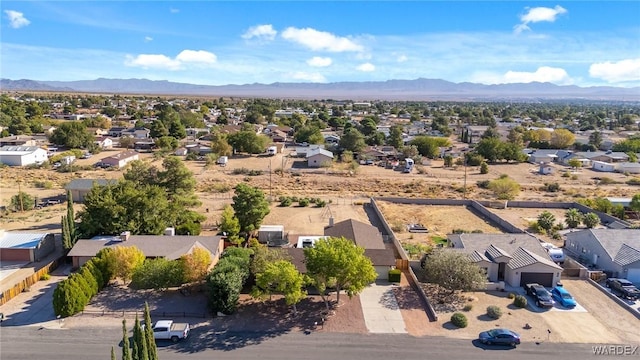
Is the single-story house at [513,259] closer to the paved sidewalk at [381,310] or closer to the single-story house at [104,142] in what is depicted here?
the paved sidewalk at [381,310]

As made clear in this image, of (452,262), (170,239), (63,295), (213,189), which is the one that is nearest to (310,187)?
(213,189)

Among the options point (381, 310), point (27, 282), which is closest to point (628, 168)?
point (381, 310)

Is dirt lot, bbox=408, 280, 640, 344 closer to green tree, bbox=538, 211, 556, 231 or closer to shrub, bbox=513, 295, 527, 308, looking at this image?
shrub, bbox=513, 295, 527, 308

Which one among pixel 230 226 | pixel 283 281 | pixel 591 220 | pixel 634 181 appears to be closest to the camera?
pixel 283 281

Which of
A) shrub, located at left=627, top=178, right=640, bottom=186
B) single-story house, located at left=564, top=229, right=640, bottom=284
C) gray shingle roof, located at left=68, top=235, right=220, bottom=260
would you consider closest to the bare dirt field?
single-story house, located at left=564, top=229, right=640, bottom=284

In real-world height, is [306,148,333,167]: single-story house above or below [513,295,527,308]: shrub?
above

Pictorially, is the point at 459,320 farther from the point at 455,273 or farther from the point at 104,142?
the point at 104,142

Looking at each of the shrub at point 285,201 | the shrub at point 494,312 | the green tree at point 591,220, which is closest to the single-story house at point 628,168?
the green tree at point 591,220
